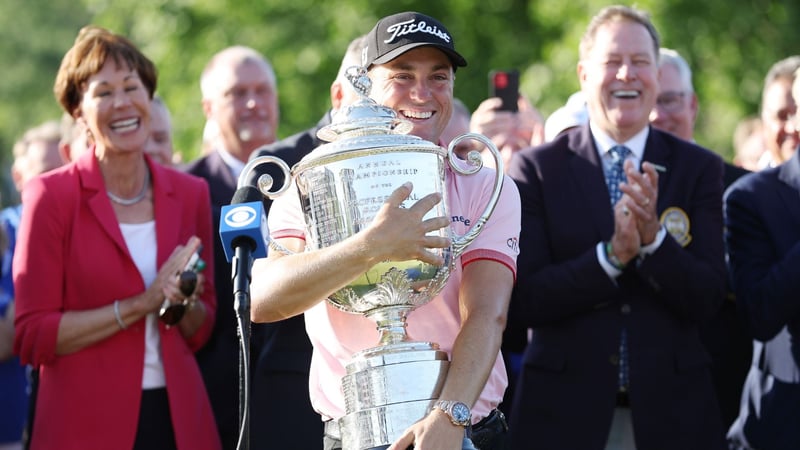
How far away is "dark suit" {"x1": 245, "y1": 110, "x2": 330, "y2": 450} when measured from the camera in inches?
217

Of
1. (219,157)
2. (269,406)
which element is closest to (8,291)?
(219,157)

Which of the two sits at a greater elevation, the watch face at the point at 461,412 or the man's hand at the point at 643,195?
the man's hand at the point at 643,195

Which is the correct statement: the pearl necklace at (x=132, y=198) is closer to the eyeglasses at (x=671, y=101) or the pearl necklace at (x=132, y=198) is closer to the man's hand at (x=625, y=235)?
the man's hand at (x=625, y=235)

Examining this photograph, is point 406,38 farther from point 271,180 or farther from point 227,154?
point 227,154

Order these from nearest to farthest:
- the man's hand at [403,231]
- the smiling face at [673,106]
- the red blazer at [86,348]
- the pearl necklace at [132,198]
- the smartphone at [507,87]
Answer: the man's hand at [403,231] → the red blazer at [86,348] → the pearl necklace at [132,198] → the smartphone at [507,87] → the smiling face at [673,106]

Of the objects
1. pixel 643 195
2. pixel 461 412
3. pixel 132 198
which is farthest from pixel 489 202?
pixel 132 198

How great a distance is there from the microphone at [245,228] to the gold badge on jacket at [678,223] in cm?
234

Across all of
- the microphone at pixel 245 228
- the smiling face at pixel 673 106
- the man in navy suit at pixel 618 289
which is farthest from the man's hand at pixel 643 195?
the smiling face at pixel 673 106

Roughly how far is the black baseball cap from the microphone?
60 cm

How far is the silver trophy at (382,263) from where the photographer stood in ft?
11.9

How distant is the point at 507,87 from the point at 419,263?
3.65 meters

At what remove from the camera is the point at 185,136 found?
15.8m

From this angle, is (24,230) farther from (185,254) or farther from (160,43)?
(160,43)

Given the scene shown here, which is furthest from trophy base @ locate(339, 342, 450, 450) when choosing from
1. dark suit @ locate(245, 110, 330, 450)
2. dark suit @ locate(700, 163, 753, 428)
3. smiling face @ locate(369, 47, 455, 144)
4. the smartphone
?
the smartphone
